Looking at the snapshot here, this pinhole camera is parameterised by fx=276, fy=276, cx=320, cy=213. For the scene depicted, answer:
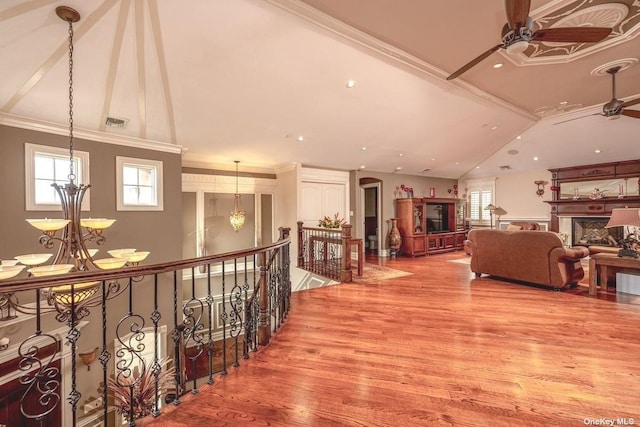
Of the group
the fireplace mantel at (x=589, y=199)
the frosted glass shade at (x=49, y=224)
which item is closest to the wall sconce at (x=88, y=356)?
the frosted glass shade at (x=49, y=224)

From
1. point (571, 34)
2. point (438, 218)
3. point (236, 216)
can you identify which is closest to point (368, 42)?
point (571, 34)

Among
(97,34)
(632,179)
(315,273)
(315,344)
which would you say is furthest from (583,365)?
(632,179)

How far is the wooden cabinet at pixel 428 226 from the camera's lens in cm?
839

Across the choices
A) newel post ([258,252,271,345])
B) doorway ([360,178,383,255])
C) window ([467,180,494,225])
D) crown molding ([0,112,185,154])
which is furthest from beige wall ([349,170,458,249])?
newel post ([258,252,271,345])

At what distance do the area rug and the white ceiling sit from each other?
2.88 metres

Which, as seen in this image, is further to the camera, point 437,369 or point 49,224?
point 437,369

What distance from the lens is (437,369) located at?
2297 mm

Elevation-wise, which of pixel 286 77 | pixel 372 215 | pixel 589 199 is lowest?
pixel 372 215

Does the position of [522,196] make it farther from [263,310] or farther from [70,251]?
[70,251]

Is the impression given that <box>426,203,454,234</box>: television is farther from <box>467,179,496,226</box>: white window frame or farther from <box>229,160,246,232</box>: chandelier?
<box>229,160,246,232</box>: chandelier

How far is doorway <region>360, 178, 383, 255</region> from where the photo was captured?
28.2ft

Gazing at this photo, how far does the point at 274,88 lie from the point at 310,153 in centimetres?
250

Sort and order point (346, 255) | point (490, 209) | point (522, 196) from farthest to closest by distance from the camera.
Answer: point (490, 209), point (522, 196), point (346, 255)

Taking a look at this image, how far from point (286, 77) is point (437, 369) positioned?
3.86 m
